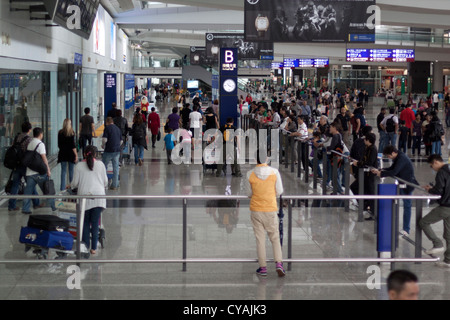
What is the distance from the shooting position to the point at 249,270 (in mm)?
8898

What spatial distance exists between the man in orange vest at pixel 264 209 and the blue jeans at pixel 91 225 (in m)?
2.05

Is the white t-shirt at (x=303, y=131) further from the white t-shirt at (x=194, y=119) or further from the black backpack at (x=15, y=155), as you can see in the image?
the black backpack at (x=15, y=155)

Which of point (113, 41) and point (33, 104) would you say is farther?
point (113, 41)

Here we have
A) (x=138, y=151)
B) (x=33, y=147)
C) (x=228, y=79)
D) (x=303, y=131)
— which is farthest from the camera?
(x=228, y=79)

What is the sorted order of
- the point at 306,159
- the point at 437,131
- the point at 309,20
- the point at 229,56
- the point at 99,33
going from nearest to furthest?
the point at 306,159 → the point at 229,56 → the point at 437,131 → the point at 309,20 → the point at 99,33

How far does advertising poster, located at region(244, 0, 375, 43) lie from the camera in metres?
21.4

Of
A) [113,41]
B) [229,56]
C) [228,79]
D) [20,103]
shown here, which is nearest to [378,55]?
[113,41]

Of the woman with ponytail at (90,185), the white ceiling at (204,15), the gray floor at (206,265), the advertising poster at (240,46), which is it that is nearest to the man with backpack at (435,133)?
the white ceiling at (204,15)

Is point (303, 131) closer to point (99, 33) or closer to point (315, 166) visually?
point (315, 166)

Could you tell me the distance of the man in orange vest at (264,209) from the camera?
8.55m

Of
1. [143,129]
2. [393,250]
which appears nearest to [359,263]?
[393,250]

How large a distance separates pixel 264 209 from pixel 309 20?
1434cm

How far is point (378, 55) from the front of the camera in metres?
42.1
